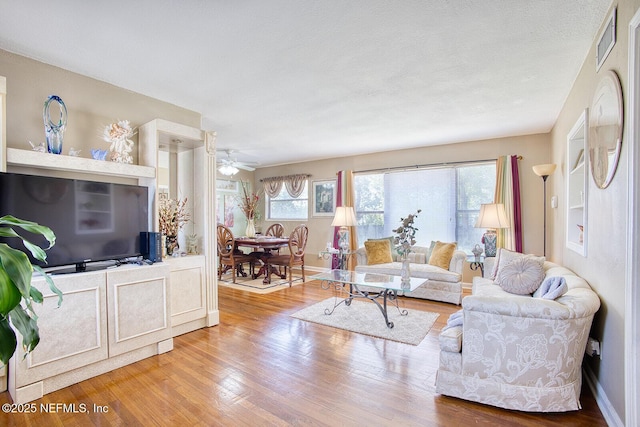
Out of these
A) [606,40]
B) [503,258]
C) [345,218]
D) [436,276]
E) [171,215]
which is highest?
[606,40]

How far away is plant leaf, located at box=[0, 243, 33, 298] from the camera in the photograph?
1100 mm

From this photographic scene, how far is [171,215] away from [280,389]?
7.14 feet

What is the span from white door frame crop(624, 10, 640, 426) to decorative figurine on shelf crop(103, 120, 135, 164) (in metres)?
3.68

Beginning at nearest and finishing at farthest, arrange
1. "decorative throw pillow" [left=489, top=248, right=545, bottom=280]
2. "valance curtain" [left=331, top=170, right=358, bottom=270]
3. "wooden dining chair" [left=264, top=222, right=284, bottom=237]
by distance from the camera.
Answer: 1. "decorative throw pillow" [left=489, top=248, right=545, bottom=280]
2. "valance curtain" [left=331, top=170, right=358, bottom=270]
3. "wooden dining chair" [left=264, top=222, right=284, bottom=237]

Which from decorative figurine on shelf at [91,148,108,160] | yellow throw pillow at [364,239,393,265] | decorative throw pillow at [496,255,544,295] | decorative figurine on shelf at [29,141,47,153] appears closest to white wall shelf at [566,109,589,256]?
decorative throw pillow at [496,255,544,295]

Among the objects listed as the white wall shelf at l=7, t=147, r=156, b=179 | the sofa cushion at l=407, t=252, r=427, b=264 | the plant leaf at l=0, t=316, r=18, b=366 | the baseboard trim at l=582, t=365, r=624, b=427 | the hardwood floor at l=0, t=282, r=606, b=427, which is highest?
the white wall shelf at l=7, t=147, r=156, b=179

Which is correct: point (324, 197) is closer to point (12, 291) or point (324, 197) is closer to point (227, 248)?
Result: point (227, 248)

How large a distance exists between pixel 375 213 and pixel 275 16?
4.75 metres

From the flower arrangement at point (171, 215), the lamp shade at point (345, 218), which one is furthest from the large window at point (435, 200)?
the flower arrangement at point (171, 215)

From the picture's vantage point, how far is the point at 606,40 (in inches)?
76.4

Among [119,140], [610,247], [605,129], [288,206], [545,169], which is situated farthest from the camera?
[288,206]

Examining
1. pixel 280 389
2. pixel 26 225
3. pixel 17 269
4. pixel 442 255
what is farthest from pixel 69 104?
pixel 442 255

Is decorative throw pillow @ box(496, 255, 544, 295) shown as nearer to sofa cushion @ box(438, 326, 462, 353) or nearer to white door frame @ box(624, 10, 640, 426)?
sofa cushion @ box(438, 326, 462, 353)

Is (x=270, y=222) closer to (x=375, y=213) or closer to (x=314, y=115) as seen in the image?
(x=375, y=213)
